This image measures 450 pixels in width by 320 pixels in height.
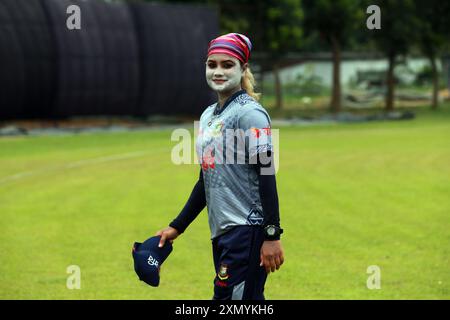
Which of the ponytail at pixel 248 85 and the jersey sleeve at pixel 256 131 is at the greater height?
the ponytail at pixel 248 85

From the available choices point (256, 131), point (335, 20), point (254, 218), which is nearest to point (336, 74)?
point (335, 20)

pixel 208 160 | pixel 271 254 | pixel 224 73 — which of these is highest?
pixel 224 73

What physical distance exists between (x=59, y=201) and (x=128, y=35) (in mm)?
21205

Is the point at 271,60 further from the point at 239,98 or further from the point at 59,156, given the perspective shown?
the point at 239,98

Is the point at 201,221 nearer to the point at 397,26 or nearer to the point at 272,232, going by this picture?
the point at 272,232

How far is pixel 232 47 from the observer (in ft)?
20.2

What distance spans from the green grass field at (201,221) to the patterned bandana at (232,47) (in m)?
3.89

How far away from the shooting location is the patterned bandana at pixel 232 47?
6172 millimetres

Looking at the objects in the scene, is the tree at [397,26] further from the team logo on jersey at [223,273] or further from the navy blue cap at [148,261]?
the team logo on jersey at [223,273]

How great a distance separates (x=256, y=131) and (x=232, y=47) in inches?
21.7

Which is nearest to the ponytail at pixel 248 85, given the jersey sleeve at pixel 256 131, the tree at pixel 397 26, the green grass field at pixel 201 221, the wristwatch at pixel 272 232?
the jersey sleeve at pixel 256 131

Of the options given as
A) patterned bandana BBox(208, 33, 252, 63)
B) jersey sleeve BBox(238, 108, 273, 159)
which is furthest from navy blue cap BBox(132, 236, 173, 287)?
patterned bandana BBox(208, 33, 252, 63)

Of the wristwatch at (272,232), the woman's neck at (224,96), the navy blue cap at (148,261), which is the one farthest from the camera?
the navy blue cap at (148,261)

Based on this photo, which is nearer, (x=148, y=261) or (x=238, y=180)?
(x=238, y=180)
